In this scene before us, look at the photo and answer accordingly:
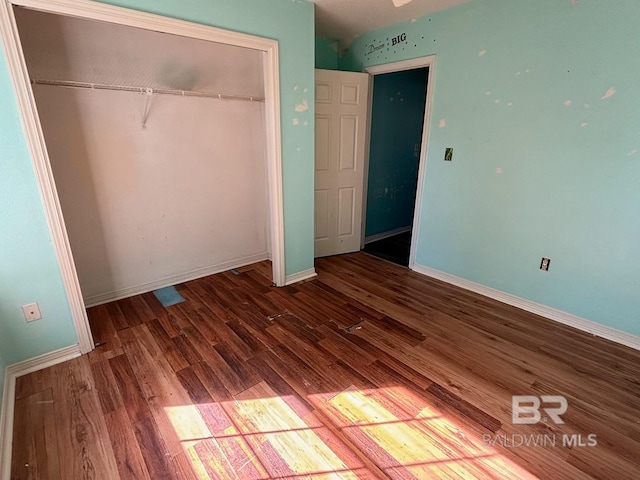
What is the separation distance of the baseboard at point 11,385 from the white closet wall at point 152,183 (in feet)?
2.48

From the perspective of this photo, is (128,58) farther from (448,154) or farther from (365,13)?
(448,154)

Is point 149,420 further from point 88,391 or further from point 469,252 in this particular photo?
point 469,252

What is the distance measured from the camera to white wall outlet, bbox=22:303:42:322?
1918mm

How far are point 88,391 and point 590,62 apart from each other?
12.3ft

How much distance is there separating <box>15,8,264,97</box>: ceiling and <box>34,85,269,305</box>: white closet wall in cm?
12

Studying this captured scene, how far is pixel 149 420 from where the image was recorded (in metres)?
1.65

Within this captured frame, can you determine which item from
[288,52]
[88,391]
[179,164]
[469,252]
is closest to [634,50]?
[469,252]

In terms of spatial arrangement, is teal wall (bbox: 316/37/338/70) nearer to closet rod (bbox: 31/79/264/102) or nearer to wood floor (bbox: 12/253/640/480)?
closet rod (bbox: 31/79/264/102)

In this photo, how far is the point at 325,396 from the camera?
5.93 feet

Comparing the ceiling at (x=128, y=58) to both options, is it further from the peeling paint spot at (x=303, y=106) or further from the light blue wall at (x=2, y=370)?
the light blue wall at (x=2, y=370)

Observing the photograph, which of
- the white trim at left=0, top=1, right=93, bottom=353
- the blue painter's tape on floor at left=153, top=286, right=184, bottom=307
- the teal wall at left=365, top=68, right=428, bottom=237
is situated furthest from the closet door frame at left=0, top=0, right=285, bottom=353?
the teal wall at left=365, top=68, right=428, bottom=237

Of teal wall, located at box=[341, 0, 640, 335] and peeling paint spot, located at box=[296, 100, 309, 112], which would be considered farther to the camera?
peeling paint spot, located at box=[296, 100, 309, 112]

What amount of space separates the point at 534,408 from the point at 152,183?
3215 millimetres

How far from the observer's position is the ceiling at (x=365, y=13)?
8.47 ft
